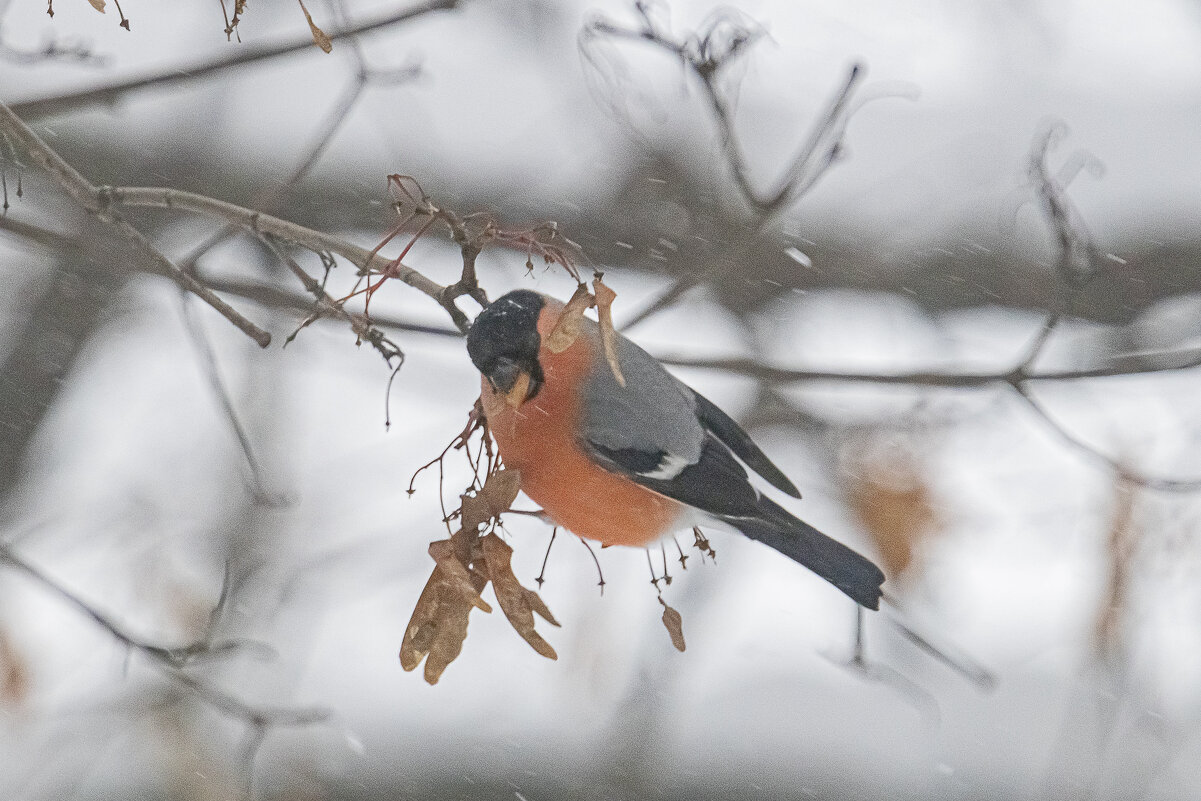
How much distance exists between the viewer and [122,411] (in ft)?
11.3

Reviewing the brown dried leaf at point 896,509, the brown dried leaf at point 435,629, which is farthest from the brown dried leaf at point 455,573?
the brown dried leaf at point 896,509

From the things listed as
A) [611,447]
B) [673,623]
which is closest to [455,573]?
[673,623]

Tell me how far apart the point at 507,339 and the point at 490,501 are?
0.22 metres

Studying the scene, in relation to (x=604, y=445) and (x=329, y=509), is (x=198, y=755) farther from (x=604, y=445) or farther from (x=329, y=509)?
(x=604, y=445)

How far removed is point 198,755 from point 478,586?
89.0 inches

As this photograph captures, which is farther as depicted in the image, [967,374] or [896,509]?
[896,509]

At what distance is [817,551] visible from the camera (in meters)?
1.49

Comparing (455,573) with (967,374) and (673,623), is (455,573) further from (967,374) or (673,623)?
(967,374)

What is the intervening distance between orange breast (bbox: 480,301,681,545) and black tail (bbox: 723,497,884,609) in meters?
0.15

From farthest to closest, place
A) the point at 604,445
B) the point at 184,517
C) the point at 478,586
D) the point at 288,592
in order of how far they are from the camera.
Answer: the point at 184,517 < the point at 288,592 < the point at 604,445 < the point at 478,586

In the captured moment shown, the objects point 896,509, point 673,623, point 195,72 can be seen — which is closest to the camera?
point 673,623

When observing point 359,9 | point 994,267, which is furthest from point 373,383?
point 994,267

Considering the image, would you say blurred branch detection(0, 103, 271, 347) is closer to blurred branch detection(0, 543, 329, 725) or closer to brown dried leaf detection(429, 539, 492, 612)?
brown dried leaf detection(429, 539, 492, 612)

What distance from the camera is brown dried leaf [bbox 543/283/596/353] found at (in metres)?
0.97
